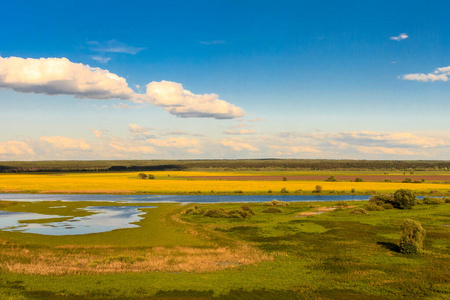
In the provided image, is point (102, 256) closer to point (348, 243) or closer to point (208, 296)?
point (208, 296)

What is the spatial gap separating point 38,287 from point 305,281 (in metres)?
14.8

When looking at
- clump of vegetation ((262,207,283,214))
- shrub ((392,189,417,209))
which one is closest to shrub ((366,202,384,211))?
shrub ((392,189,417,209))

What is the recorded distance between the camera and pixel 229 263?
77.4ft

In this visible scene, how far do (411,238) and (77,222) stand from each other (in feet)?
117

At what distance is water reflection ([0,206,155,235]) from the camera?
119 ft

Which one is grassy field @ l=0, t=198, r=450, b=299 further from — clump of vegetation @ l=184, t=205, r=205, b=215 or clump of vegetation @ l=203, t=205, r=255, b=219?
clump of vegetation @ l=184, t=205, r=205, b=215

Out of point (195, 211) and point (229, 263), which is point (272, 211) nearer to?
point (195, 211)

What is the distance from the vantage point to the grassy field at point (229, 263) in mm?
18250

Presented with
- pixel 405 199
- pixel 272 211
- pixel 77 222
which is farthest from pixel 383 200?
pixel 77 222

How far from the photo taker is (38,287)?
1869 centimetres

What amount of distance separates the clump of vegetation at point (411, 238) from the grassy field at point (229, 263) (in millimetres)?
672

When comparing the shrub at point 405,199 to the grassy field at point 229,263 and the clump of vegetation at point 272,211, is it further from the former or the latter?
the clump of vegetation at point 272,211

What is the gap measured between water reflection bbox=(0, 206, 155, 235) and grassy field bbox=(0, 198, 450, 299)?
2808mm

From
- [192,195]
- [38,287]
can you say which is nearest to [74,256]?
[38,287]
